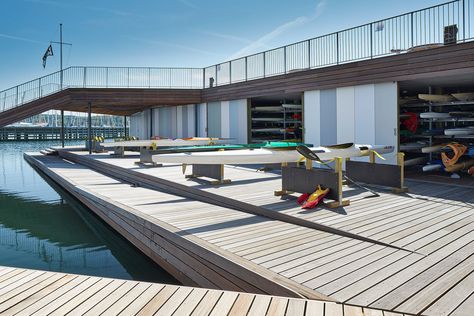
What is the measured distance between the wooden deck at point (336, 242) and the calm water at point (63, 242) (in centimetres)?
78

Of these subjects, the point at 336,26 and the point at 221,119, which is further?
the point at 221,119

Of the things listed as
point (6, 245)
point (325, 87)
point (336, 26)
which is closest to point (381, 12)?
point (336, 26)

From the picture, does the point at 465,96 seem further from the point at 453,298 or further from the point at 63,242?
the point at 63,242

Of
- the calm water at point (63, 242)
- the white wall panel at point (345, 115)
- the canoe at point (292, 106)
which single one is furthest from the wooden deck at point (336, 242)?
the canoe at point (292, 106)

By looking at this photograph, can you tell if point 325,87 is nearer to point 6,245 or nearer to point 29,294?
point 6,245

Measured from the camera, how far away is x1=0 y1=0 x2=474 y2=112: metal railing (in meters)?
9.52

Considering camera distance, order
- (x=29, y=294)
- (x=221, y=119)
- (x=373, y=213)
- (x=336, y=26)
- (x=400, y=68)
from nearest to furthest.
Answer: (x=29, y=294)
(x=373, y=213)
(x=400, y=68)
(x=336, y=26)
(x=221, y=119)

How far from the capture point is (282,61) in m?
13.9

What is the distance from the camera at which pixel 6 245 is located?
7250 mm

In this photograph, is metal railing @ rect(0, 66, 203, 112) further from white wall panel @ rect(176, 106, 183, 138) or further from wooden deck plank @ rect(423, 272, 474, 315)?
wooden deck plank @ rect(423, 272, 474, 315)

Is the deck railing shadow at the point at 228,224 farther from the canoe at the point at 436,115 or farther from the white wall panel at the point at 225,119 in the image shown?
the white wall panel at the point at 225,119

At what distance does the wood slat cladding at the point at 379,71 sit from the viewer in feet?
27.5

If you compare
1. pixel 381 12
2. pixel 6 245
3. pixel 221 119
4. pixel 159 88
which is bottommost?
pixel 6 245

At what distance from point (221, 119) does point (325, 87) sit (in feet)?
20.2
